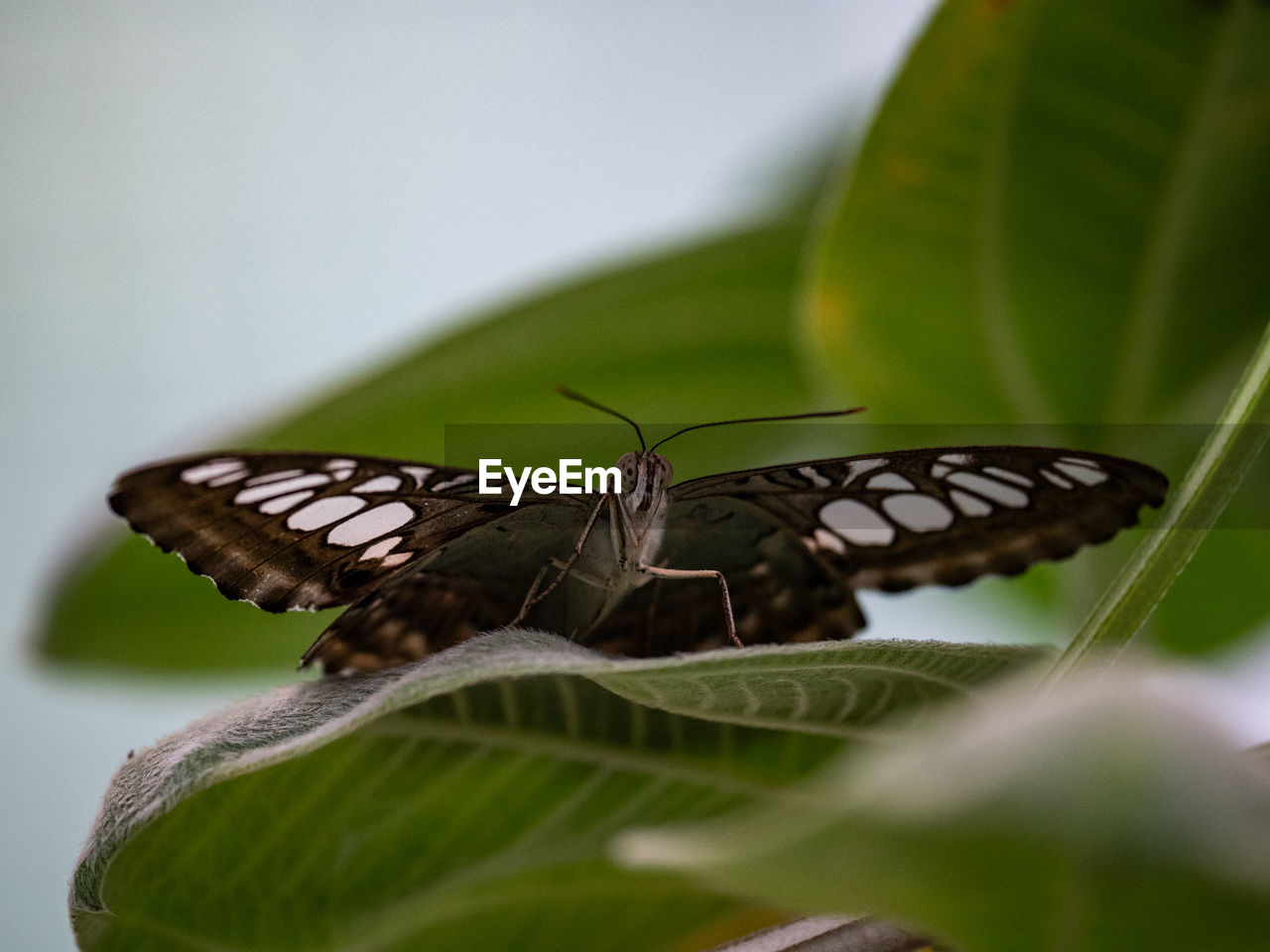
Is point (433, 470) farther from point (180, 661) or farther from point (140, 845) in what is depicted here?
point (180, 661)

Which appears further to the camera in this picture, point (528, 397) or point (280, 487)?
point (528, 397)

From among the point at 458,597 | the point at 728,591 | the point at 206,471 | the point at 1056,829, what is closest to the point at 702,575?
the point at 728,591

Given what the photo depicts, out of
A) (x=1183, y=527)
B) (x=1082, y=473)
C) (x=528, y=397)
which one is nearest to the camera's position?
(x=1183, y=527)

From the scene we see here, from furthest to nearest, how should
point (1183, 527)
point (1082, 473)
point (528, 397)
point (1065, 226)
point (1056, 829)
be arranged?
point (528, 397) → point (1065, 226) → point (1082, 473) → point (1183, 527) → point (1056, 829)

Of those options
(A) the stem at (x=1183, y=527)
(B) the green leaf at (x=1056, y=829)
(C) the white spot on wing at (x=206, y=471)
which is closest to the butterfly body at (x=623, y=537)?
(C) the white spot on wing at (x=206, y=471)

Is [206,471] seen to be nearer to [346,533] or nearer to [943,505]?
[346,533]

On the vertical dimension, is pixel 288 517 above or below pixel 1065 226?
below

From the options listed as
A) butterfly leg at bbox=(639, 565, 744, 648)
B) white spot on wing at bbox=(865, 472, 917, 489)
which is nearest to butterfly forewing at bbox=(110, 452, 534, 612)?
butterfly leg at bbox=(639, 565, 744, 648)

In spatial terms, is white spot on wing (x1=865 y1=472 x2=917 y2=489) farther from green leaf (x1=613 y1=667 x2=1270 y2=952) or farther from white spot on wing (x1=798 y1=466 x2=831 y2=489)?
green leaf (x1=613 y1=667 x2=1270 y2=952)
